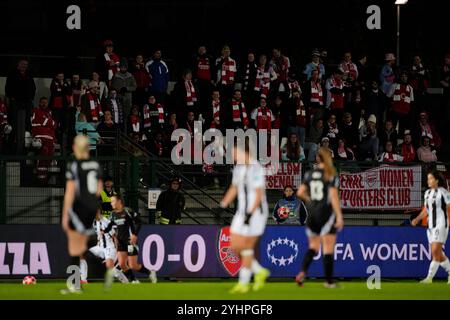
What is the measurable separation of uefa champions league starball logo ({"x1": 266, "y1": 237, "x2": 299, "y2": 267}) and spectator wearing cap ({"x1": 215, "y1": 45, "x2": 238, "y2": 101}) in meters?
6.07

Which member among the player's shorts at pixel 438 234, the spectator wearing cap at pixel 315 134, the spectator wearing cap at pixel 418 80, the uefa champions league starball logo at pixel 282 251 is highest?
the spectator wearing cap at pixel 418 80

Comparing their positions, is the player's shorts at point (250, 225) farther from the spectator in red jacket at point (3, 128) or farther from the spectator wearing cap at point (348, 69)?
the spectator wearing cap at point (348, 69)

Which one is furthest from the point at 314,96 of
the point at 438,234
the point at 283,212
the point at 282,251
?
the point at 438,234

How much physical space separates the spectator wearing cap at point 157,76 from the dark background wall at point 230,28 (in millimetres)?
4915

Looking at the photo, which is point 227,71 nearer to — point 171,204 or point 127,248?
point 171,204

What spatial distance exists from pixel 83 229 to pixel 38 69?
656 inches

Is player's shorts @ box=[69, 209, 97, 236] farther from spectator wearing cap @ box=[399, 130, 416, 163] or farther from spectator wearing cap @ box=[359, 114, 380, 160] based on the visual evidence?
spectator wearing cap @ box=[399, 130, 416, 163]

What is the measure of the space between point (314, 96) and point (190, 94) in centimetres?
366

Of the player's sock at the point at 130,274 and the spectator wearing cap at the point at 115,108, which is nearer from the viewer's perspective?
the player's sock at the point at 130,274

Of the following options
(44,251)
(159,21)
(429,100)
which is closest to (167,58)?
(159,21)

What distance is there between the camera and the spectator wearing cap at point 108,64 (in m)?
29.4

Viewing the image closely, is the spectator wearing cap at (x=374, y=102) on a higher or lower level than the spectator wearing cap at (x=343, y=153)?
higher

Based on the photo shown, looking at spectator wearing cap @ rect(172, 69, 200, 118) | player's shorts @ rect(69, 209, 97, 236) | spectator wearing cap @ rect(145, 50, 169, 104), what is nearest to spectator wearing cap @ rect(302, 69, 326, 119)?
spectator wearing cap @ rect(172, 69, 200, 118)

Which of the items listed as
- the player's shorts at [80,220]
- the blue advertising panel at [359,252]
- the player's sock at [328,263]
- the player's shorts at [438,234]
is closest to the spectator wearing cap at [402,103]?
the blue advertising panel at [359,252]
